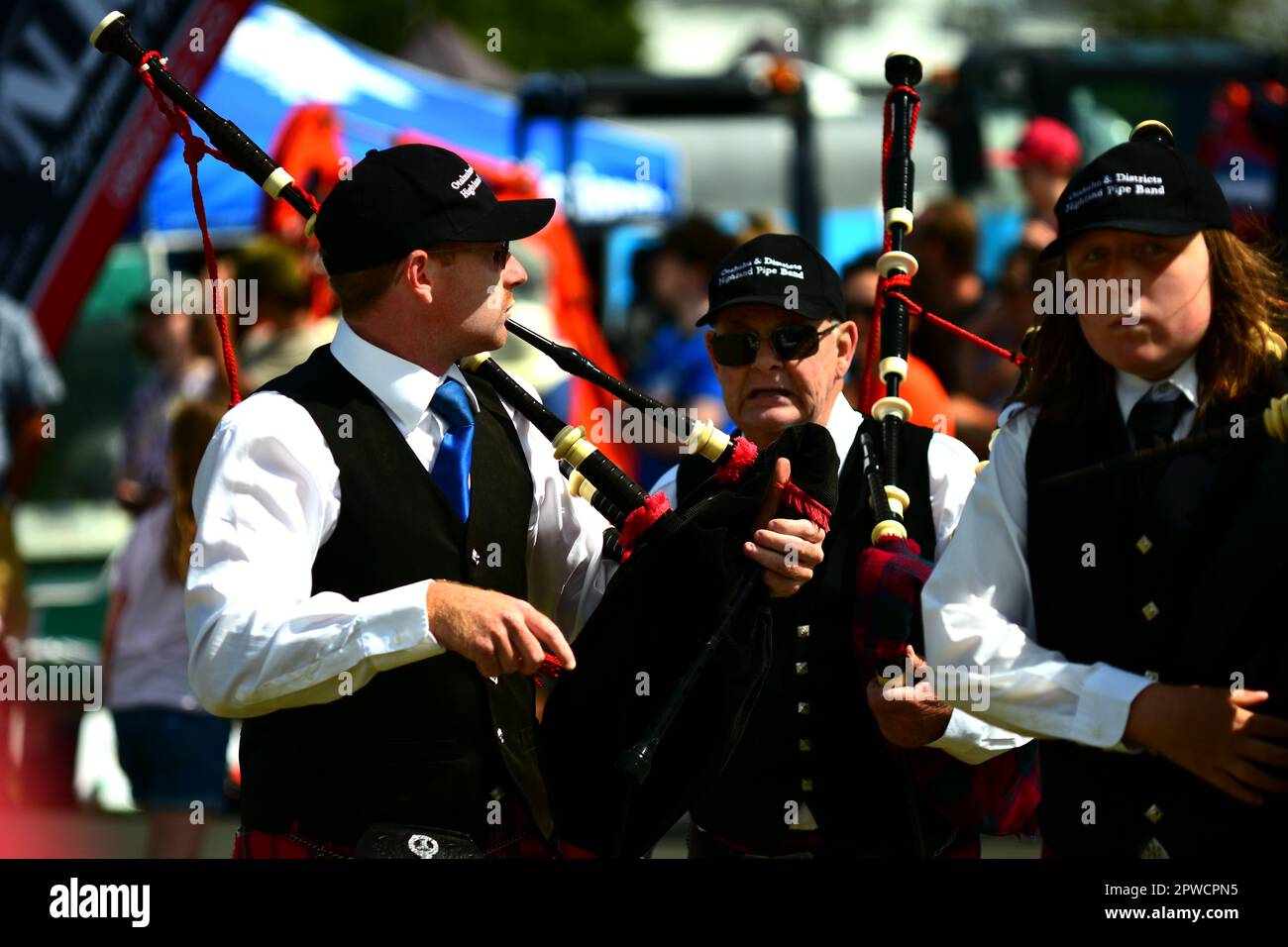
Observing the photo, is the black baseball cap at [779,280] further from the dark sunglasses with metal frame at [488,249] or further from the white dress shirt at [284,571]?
the white dress shirt at [284,571]

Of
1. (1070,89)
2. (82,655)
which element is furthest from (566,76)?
(82,655)

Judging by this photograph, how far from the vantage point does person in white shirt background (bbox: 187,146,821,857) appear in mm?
3012

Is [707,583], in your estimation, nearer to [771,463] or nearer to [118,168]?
[771,463]

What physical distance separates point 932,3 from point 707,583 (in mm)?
42488

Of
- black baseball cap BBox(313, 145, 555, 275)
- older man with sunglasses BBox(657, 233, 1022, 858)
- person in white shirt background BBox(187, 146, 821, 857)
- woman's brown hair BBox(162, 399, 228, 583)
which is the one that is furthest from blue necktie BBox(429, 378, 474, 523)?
woman's brown hair BBox(162, 399, 228, 583)

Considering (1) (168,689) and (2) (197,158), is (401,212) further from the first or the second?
(1) (168,689)

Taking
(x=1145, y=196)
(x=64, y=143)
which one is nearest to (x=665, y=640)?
(x=1145, y=196)

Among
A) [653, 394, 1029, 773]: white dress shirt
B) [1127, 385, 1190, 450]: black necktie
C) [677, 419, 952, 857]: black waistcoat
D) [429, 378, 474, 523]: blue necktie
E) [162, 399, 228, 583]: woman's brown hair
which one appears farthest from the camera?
[162, 399, 228, 583]: woman's brown hair

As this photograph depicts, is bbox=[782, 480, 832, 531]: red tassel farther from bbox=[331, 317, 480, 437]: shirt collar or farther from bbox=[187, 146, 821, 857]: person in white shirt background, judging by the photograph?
bbox=[331, 317, 480, 437]: shirt collar

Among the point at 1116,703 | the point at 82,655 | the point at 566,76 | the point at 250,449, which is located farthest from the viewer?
the point at 566,76

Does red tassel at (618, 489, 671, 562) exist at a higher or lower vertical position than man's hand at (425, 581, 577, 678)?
higher

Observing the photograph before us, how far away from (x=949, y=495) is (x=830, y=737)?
20.5 inches

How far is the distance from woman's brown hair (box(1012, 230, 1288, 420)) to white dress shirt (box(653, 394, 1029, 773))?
478 millimetres
